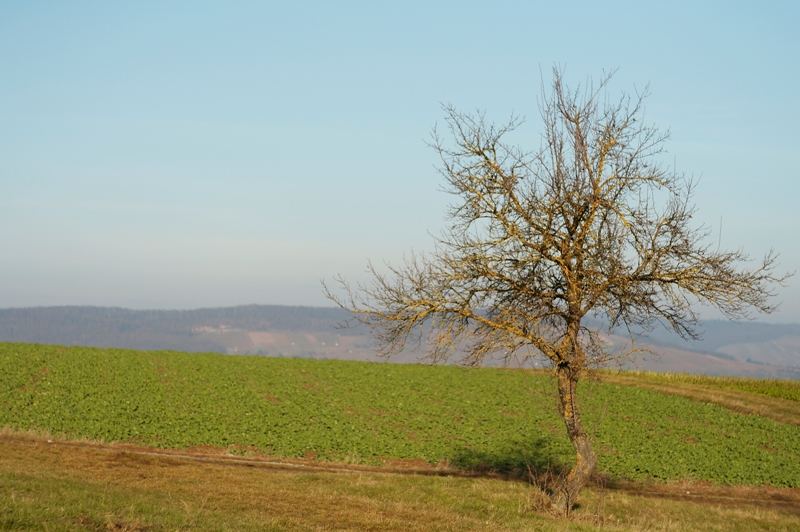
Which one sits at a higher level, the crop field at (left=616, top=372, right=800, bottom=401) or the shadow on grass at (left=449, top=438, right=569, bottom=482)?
the crop field at (left=616, top=372, right=800, bottom=401)

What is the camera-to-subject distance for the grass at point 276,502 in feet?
59.4

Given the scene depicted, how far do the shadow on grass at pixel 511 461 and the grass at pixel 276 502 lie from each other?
11.3ft

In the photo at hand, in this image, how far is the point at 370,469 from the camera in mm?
33844

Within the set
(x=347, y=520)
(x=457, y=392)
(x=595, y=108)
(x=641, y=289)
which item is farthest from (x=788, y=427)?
(x=347, y=520)

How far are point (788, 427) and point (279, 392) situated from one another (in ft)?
98.2

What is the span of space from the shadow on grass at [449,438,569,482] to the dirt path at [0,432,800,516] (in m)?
0.68

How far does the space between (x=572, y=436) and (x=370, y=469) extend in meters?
12.2

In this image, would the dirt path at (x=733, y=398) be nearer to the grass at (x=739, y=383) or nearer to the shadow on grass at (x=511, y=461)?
the grass at (x=739, y=383)

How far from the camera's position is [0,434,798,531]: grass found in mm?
18109

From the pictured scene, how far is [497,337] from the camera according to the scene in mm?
23766

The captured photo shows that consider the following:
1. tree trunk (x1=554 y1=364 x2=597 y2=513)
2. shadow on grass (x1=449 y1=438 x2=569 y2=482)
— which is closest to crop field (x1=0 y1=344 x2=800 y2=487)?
shadow on grass (x1=449 y1=438 x2=569 y2=482)

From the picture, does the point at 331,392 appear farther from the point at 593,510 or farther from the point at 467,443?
the point at 593,510

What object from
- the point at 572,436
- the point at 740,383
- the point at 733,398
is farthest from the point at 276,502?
the point at 740,383

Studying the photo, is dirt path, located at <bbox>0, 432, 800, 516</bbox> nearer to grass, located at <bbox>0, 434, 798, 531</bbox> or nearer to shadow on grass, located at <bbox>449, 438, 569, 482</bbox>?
grass, located at <bbox>0, 434, 798, 531</bbox>
